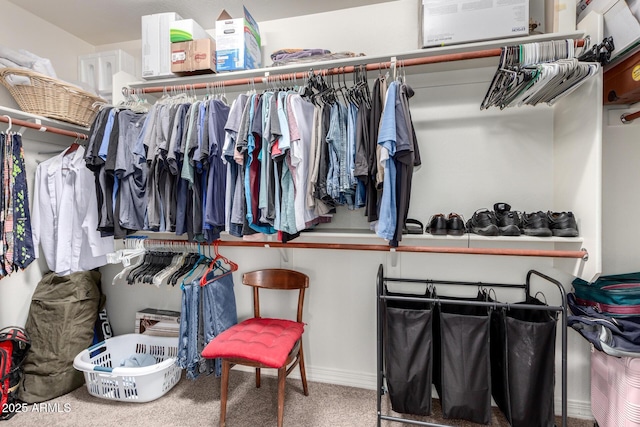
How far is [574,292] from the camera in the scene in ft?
5.47

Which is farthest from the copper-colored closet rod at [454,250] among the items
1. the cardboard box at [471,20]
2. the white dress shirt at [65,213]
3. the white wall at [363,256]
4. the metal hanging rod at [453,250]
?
the cardboard box at [471,20]

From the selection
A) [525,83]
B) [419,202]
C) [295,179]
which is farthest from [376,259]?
[525,83]

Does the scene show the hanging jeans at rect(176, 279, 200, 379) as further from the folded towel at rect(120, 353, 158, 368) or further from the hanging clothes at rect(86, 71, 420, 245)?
the folded towel at rect(120, 353, 158, 368)

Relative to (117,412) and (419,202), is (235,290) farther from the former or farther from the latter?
(419,202)

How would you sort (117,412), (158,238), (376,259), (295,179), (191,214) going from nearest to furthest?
(295,179) → (191,214) → (117,412) → (376,259) → (158,238)

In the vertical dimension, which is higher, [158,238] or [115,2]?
[115,2]

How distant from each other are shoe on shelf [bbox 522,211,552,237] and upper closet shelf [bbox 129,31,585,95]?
0.80 metres

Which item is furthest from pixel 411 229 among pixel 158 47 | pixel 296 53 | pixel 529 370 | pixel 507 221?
pixel 158 47

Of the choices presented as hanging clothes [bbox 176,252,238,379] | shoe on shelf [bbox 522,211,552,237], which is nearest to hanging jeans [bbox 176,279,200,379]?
hanging clothes [bbox 176,252,238,379]

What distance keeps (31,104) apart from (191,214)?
4.09 ft

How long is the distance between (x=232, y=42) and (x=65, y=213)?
1.48m

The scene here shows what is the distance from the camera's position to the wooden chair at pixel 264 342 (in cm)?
152

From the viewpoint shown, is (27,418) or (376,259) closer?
(27,418)

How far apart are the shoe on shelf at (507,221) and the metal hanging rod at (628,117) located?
2.44 feet
